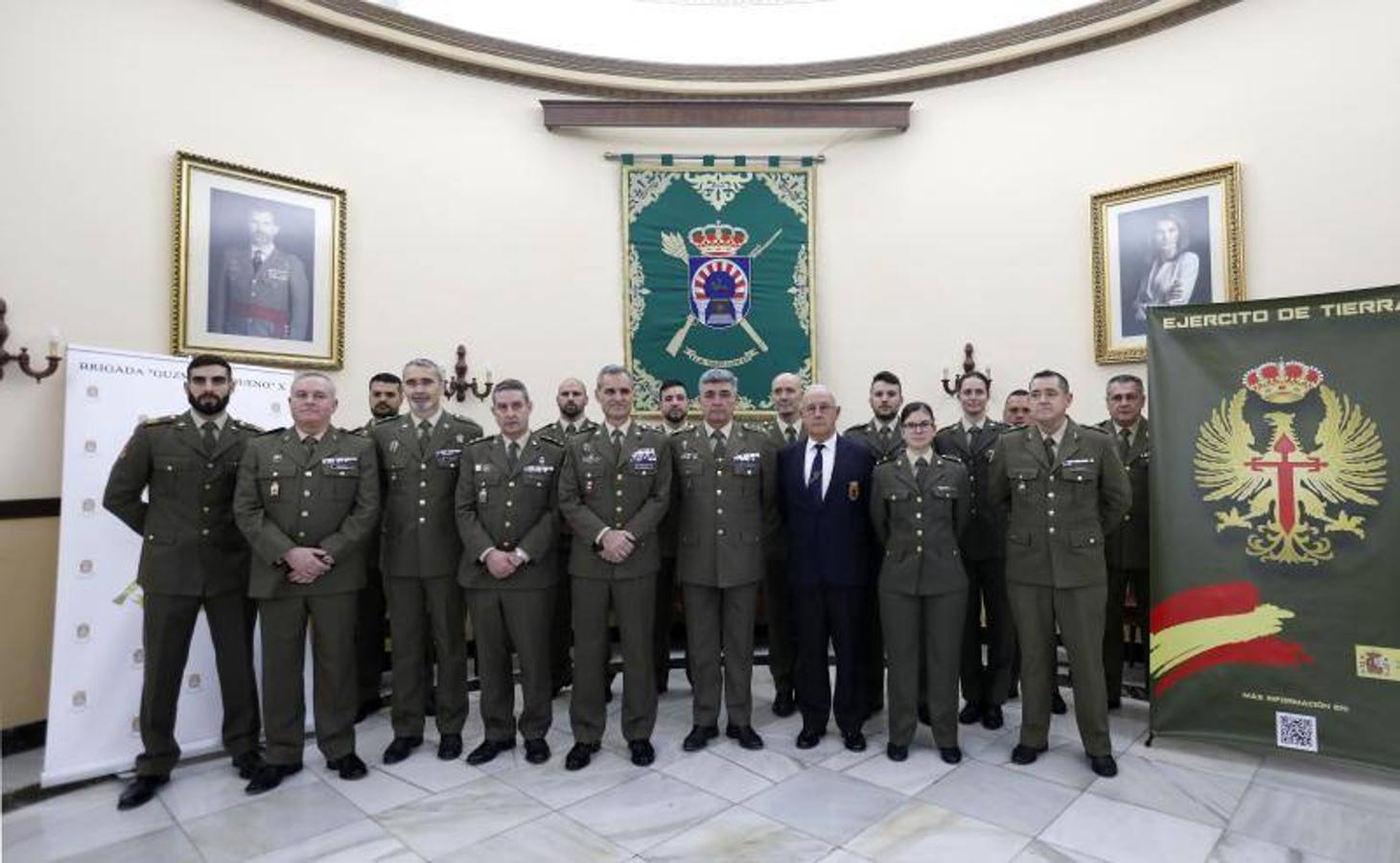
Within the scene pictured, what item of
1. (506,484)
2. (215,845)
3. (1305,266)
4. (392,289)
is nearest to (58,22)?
(392,289)

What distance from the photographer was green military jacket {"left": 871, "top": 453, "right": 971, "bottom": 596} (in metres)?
3.03

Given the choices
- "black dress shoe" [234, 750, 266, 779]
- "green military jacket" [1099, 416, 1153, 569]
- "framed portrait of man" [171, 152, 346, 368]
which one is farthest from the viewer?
"framed portrait of man" [171, 152, 346, 368]

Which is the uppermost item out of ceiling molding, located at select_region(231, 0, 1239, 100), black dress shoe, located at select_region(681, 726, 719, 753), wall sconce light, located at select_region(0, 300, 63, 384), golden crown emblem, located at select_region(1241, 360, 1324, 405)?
ceiling molding, located at select_region(231, 0, 1239, 100)

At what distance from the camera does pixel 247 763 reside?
3012mm

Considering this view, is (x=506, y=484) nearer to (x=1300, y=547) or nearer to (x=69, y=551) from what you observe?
(x=69, y=551)

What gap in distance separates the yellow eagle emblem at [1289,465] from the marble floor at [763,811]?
3.05 feet

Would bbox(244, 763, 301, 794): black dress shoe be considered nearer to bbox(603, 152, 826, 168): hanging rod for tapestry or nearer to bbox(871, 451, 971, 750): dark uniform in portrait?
bbox(871, 451, 971, 750): dark uniform in portrait

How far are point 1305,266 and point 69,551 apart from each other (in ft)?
20.7

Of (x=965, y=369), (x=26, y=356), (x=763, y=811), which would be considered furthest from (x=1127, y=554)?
(x=26, y=356)

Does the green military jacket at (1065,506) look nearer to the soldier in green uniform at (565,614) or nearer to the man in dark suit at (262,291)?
the soldier in green uniform at (565,614)

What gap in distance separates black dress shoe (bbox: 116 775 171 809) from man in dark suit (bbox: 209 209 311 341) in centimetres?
229

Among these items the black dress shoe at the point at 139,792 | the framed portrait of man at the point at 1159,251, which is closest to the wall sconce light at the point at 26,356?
the black dress shoe at the point at 139,792

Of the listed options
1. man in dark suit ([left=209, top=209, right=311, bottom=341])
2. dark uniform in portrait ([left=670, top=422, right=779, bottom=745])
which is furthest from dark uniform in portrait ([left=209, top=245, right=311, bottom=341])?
dark uniform in portrait ([left=670, top=422, right=779, bottom=745])

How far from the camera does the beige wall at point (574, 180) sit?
11.8ft
